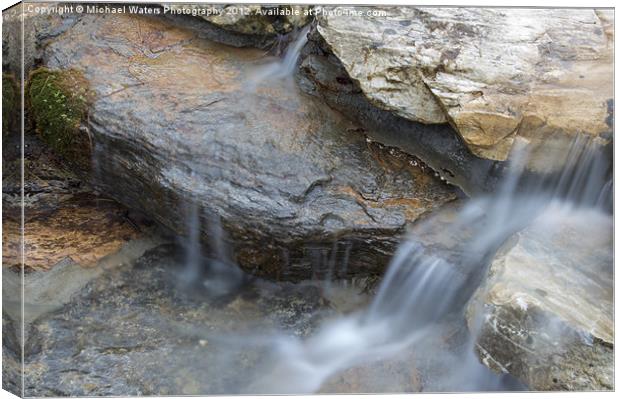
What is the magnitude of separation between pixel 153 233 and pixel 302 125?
1.23m

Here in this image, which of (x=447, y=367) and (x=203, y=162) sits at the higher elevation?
(x=203, y=162)

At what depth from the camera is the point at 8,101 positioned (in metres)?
3.57

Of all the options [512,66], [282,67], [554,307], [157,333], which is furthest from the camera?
[282,67]

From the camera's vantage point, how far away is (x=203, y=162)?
12.8 feet

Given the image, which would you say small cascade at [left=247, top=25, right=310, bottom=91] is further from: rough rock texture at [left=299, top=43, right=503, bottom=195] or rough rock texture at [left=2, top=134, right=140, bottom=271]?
rough rock texture at [left=2, top=134, right=140, bottom=271]

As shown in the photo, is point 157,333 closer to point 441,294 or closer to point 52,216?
point 52,216

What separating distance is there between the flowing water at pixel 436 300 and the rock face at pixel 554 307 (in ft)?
0.41

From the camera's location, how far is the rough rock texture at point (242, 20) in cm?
389

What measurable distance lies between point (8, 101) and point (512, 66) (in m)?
2.62

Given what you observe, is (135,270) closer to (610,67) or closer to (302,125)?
(302,125)

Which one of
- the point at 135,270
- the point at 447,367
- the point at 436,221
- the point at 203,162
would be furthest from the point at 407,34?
the point at 135,270

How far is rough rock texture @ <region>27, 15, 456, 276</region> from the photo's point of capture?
3.90m

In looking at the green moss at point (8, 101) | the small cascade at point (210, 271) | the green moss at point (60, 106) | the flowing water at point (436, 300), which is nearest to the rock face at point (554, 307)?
the flowing water at point (436, 300)

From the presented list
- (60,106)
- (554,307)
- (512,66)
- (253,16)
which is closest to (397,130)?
(512,66)
